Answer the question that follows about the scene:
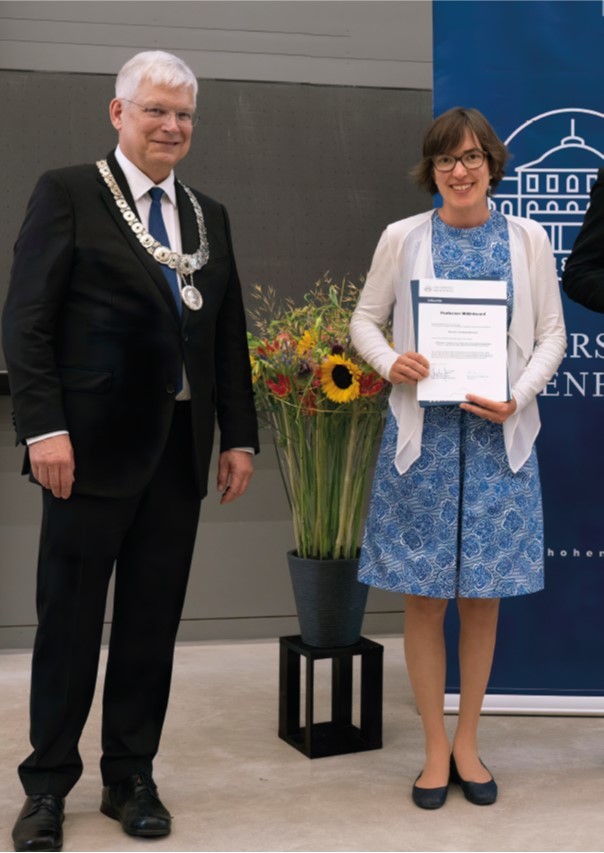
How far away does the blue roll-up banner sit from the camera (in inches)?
133

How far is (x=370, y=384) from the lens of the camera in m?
3.13

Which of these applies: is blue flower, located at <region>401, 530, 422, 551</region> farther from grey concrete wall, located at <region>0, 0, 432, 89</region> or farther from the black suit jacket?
grey concrete wall, located at <region>0, 0, 432, 89</region>


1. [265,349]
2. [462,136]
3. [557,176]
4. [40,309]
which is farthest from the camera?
[557,176]

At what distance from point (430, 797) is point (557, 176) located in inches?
75.7

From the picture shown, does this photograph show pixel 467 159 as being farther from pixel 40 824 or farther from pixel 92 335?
pixel 40 824

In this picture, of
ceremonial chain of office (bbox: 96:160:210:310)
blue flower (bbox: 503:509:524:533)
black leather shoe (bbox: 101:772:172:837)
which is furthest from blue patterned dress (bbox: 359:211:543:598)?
black leather shoe (bbox: 101:772:172:837)

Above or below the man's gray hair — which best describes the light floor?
below

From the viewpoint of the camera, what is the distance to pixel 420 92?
4512 millimetres

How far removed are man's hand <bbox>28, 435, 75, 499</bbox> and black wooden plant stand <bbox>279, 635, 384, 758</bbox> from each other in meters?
1.13

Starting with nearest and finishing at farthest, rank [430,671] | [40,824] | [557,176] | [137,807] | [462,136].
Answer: [40,824] < [137,807] < [462,136] < [430,671] < [557,176]

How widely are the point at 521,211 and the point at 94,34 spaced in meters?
1.99

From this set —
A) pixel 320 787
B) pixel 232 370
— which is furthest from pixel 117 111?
pixel 320 787
